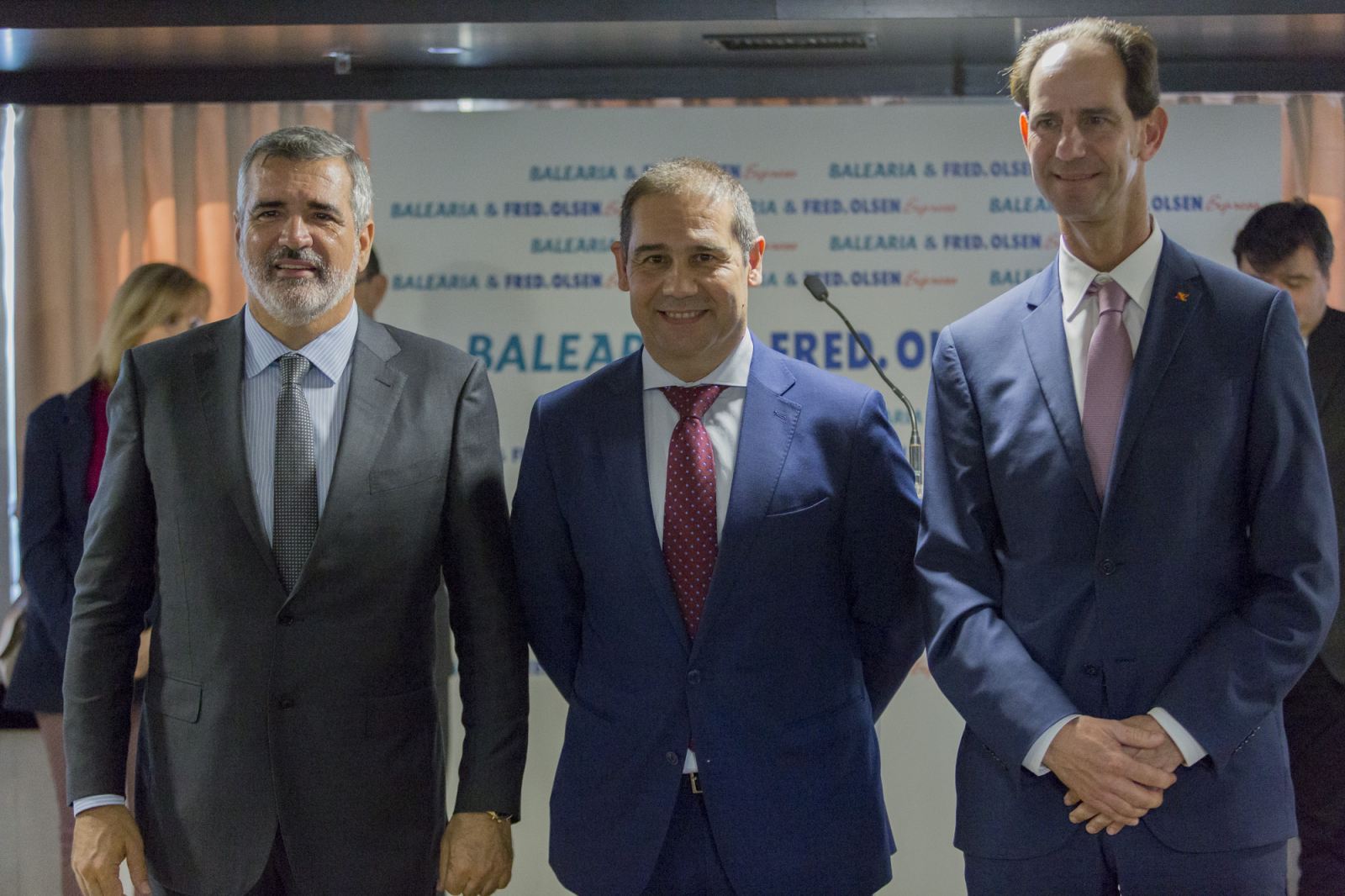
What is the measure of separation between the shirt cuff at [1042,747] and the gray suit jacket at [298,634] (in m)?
0.87

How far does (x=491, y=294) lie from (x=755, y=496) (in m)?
2.10

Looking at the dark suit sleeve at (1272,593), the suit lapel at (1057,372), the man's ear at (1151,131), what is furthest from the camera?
the man's ear at (1151,131)

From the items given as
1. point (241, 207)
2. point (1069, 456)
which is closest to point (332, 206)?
point (241, 207)

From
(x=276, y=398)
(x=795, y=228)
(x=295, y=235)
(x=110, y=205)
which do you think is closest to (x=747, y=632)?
(x=276, y=398)

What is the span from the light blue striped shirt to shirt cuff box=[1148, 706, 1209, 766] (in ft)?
4.46

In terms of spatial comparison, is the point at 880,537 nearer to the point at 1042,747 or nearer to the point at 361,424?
the point at 1042,747

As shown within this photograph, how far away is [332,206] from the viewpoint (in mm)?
2295

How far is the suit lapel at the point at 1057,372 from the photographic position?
1949 mm

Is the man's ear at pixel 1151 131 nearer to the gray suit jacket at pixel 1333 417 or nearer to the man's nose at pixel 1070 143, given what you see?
the man's nose at pixel 1070 143

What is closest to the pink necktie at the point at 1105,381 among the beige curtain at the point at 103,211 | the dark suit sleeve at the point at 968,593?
the dark suit sleeve at the point at 968,593

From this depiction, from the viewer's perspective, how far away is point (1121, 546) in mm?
1921

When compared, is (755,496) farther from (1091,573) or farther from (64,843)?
(64,843)

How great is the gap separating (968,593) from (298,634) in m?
1.08

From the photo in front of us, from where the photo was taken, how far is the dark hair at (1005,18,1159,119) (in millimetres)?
2012
